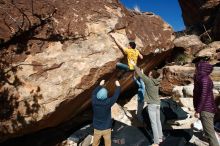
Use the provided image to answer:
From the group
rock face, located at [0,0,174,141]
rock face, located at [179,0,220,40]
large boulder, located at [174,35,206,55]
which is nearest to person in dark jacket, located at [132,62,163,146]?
rock face, located at [0,0,174,141]

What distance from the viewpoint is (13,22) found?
23.5ft

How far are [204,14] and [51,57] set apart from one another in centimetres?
1448

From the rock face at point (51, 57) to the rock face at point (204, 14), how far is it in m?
9.86

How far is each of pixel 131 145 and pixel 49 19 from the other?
3412mm

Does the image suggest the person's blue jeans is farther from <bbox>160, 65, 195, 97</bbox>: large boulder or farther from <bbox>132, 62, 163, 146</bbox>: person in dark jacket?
<bbox>160, 65, 195, 97</bbox>: large boulder

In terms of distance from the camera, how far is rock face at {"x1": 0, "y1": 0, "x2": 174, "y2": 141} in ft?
23.0

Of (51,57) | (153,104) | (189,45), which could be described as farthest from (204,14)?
(51,57)

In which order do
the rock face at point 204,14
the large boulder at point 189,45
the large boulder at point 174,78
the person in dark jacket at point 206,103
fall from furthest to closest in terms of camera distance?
the rock face at point 204,14 < the large boulder at point 189,45 < the large boulder at point 174,78 < the person in dark jacket at point 206,103

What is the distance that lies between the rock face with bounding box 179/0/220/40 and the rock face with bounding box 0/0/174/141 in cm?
986

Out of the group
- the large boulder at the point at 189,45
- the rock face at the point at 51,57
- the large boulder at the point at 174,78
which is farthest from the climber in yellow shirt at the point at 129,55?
the large boulder at the point at 189,45

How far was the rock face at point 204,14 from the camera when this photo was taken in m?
17.3

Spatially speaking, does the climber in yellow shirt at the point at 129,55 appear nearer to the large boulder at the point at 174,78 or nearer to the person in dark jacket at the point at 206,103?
the person in dark jacket at the point at 206,103

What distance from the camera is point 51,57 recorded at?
739 cm

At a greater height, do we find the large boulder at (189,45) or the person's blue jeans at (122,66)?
the large boulder at (189,45)
